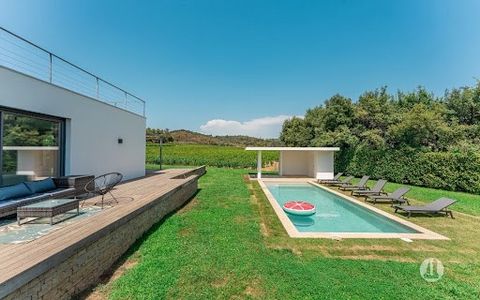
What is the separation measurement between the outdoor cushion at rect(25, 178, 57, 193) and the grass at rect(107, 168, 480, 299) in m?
3.07

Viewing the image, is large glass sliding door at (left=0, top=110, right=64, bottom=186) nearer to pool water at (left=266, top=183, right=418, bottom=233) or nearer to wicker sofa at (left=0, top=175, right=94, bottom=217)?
wicker sofa at (left=0, top=175, right=94, bottom=217)

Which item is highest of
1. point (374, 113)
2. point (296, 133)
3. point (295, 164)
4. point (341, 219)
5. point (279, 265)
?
point (374, 113)

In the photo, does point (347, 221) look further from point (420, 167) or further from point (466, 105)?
point (466, 105)

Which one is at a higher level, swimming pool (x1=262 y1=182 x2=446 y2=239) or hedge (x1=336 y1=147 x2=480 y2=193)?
hedge (x1=336 y1=147 x2=480 y2=193)

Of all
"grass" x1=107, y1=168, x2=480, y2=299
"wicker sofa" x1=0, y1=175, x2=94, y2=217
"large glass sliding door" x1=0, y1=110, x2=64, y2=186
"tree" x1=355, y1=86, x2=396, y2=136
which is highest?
"tree" x1=355, y1=86, x2=396, y2=136

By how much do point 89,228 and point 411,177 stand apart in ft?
61.9

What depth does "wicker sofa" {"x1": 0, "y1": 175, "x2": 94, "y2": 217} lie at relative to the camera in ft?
17.0

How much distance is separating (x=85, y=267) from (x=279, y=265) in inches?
125

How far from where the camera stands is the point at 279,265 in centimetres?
472

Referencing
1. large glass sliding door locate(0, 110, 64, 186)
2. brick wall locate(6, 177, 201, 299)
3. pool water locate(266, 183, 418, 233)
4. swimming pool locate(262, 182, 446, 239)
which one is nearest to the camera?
brick wall locate(6, 177, 201, 299)

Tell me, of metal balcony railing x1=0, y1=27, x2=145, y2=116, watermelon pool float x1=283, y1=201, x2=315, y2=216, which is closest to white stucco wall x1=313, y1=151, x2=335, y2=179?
watermelon pool float x1=283, y1=201, x2=315, y2=216

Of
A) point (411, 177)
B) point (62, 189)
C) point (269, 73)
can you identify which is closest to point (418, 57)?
point (411, 177)

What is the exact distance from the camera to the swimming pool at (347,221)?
22.5 ft

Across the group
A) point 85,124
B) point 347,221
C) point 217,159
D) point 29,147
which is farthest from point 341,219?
point 217,159
